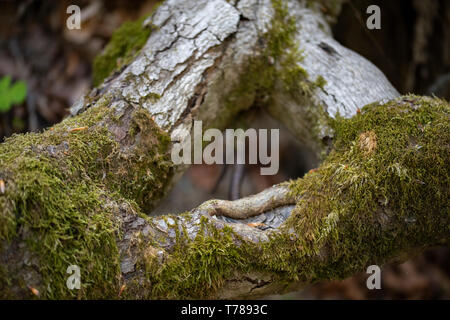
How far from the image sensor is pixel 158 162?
7.61 ft

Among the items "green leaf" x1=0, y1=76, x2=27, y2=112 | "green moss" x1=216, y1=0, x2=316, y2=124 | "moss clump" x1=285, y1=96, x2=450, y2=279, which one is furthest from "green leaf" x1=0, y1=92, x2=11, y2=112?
"moss clump" x1=285, y1=96, x2=450, y2=279

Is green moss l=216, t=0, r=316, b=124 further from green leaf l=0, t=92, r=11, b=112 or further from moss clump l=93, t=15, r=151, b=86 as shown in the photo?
green leaf l=0, t=92, r=11, b=112

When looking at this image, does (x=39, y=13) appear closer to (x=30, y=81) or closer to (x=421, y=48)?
(x=30, y=81)

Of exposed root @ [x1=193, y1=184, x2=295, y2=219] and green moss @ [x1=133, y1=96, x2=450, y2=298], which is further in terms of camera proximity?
exposed root @ [x1=193, y1=184, x2=295, y2=219]

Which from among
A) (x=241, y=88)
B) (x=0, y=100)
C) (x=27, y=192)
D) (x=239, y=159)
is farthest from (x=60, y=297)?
(x=0, y=100)

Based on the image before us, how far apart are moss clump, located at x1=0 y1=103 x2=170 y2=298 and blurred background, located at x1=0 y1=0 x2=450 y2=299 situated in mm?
1897

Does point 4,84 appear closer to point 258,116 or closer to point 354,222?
point 258,116

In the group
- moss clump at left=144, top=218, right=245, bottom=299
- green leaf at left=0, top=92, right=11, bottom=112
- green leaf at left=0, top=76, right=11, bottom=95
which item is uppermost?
green leaf at left=0, top=76, right=11, bottom=95

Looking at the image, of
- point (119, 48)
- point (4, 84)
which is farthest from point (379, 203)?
point (4, 84)

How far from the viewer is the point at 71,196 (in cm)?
178

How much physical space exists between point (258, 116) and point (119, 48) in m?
1.38

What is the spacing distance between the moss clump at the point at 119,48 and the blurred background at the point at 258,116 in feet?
3.64

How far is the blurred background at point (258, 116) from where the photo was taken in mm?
3936

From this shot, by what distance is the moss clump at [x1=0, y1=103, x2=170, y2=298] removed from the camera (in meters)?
1.61
